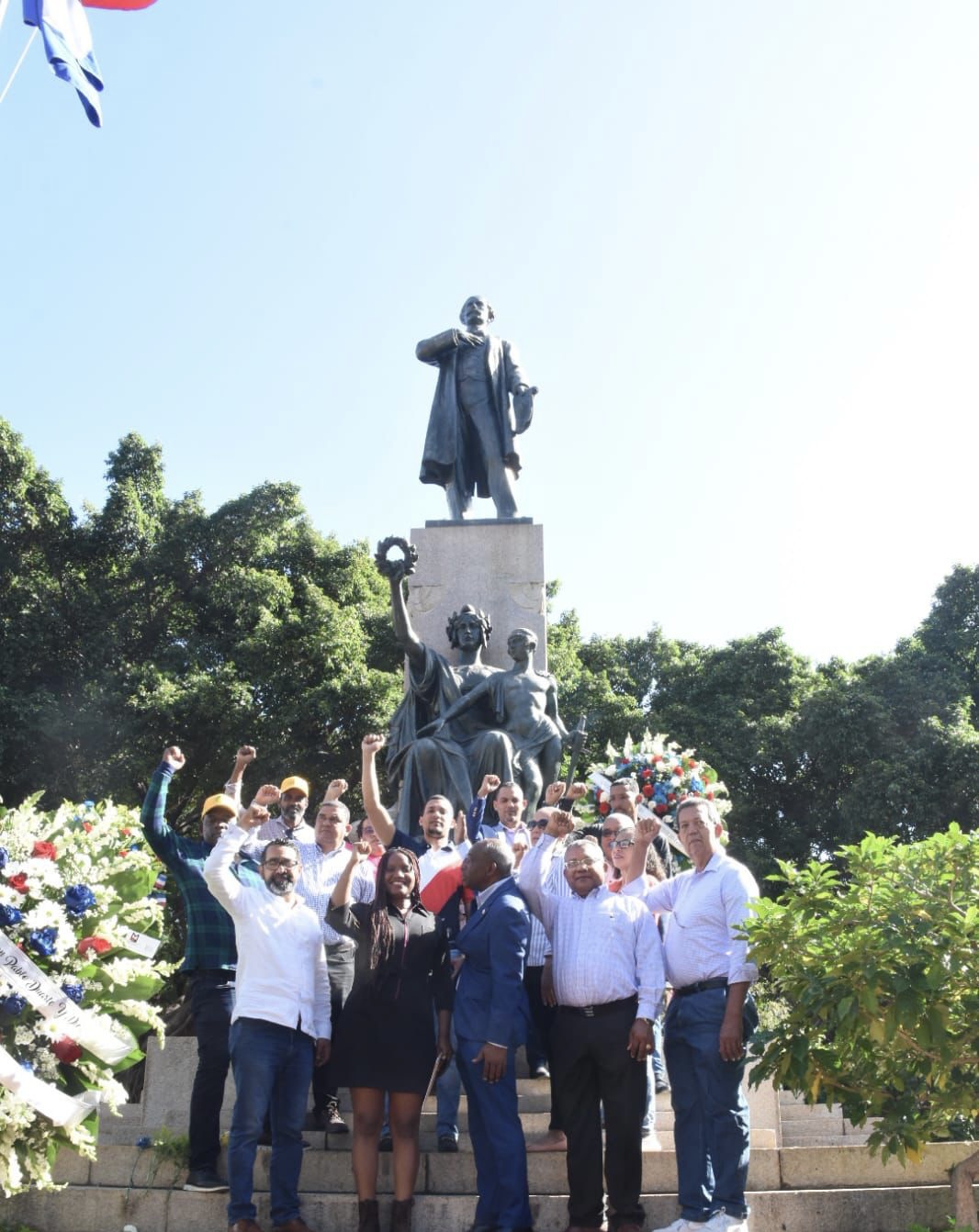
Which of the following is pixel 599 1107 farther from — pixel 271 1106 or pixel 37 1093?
pixel 37 1093

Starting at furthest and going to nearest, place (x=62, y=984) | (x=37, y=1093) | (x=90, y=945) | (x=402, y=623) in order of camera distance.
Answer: (x=402, y=623)
(x=90, y=945)
(x=62, y=984)
(x=37, y=1093)

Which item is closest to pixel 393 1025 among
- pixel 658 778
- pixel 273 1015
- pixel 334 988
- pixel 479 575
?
pixel 273 1015

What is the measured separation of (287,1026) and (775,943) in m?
2.21

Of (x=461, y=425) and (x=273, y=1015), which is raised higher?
(x=461, y=425)

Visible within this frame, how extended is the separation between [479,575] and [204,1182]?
700cm

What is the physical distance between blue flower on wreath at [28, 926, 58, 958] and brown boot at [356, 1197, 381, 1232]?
1.82 m

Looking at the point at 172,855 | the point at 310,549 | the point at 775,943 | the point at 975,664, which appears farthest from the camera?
the point at 975,664

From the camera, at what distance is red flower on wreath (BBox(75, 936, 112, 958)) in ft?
18.0

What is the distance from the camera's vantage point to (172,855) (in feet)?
23.0

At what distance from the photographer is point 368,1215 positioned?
5.82 m

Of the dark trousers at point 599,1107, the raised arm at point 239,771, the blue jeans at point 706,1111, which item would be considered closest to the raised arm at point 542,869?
the dark trousers at point 599,1107

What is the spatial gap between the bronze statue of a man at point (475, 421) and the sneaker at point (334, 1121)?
6.77 metres

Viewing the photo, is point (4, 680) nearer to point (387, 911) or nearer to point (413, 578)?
point (413, 578)

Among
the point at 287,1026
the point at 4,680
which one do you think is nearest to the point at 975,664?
the point at 4,680
